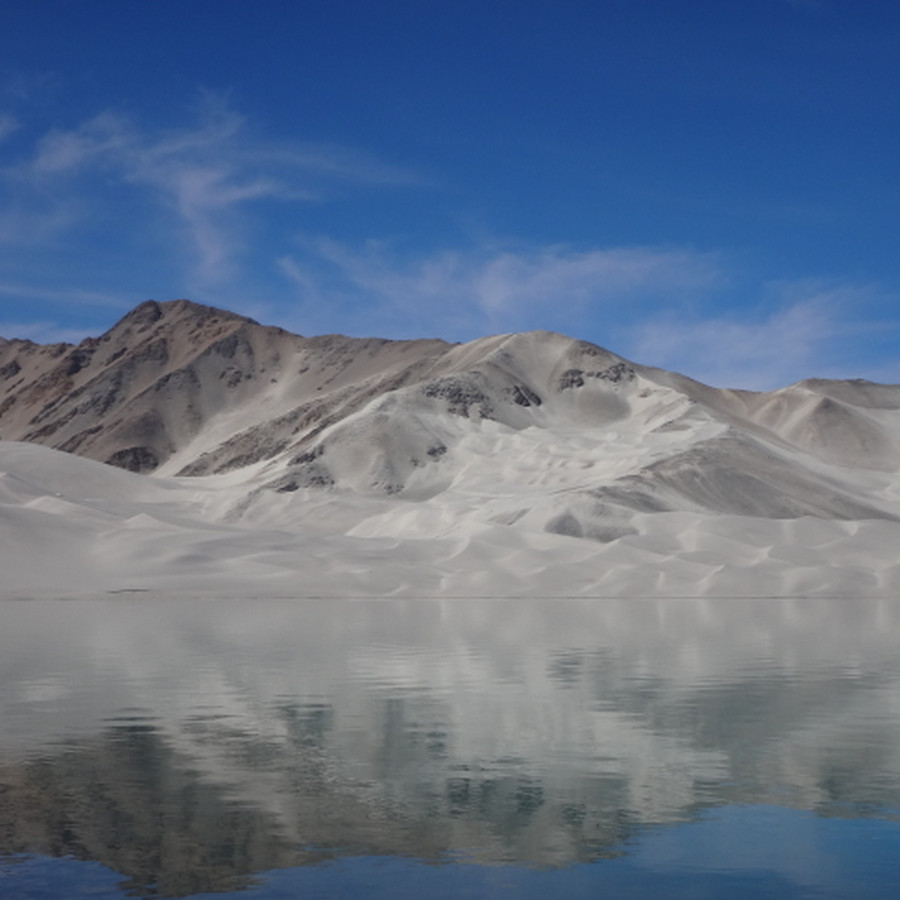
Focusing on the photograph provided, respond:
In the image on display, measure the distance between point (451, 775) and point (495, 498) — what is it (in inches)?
4295

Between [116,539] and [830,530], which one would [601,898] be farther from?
[830,530]

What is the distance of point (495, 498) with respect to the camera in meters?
124

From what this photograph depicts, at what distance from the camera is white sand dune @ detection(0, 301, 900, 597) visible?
249ft

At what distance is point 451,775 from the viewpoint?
15516 mm

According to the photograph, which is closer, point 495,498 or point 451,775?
point 451,775

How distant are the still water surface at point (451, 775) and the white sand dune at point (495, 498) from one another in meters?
44.1

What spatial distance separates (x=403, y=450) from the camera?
146000mm

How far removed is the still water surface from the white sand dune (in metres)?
44.1

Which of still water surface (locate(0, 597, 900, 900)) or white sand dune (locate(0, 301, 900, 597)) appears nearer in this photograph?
still water surface (locate(0, 597, 900, 900))

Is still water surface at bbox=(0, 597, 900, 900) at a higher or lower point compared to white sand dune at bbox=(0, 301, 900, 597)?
lower

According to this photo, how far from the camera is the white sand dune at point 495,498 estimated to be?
7600cm

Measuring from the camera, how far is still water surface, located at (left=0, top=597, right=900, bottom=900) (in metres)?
11.3

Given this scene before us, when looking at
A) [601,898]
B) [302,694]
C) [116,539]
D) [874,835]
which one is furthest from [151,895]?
[116,539]

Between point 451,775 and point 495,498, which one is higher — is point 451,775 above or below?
below
